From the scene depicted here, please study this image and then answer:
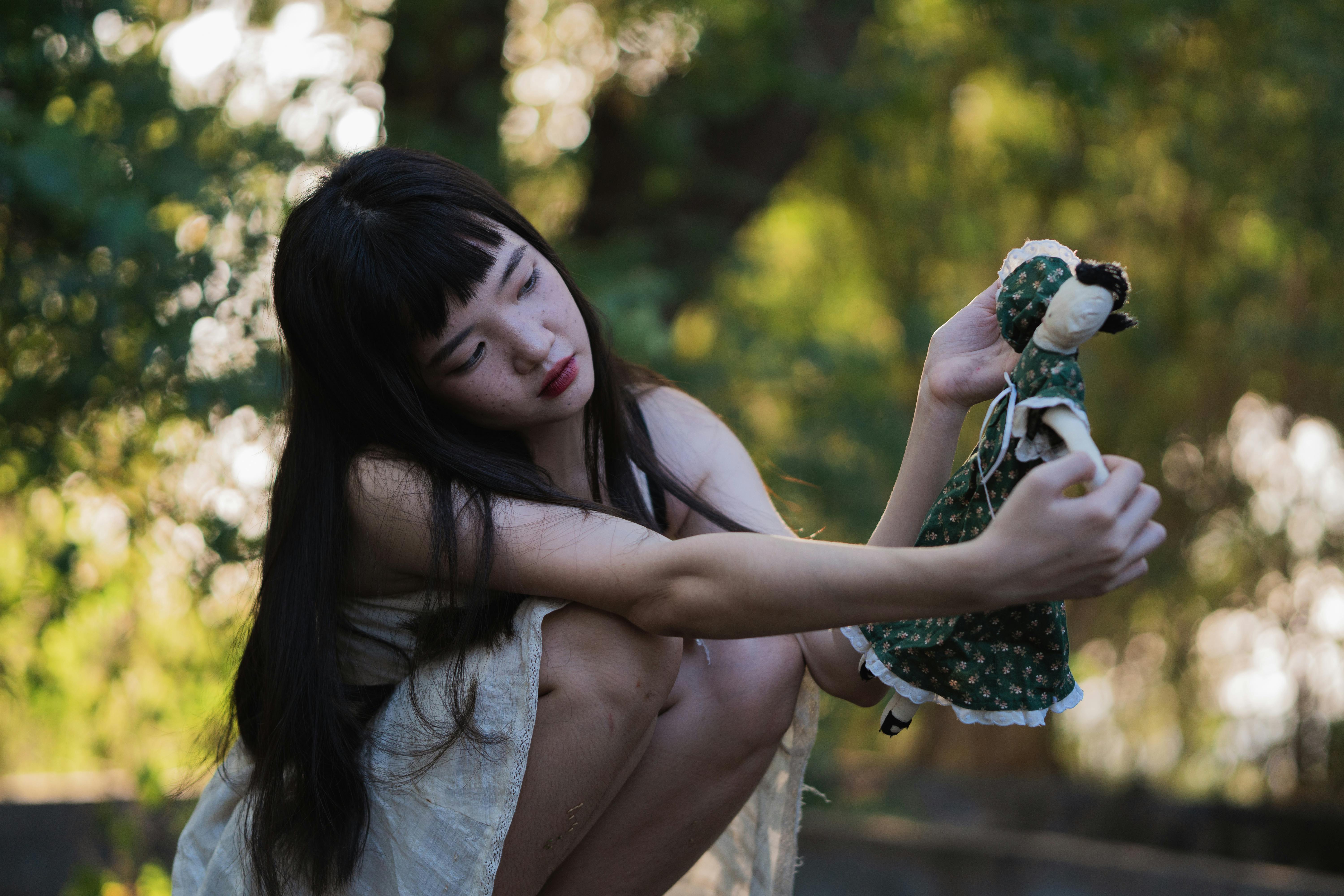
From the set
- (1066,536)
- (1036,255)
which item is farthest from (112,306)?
(1066,536)

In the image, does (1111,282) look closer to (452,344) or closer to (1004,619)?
(1004,619)

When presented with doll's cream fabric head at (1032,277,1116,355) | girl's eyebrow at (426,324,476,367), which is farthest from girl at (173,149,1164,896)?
doll's cream fabric head at (1032,277,1116,355)

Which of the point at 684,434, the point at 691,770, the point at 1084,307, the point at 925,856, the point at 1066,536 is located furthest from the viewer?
the point at 925,856

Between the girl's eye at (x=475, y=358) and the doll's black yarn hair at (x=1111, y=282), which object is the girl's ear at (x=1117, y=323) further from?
the girl's eye at (x=475, y=358)

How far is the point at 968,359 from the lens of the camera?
3.81 ft

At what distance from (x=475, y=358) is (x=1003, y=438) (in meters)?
0.54

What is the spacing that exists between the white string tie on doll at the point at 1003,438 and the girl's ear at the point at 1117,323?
93 millimetres

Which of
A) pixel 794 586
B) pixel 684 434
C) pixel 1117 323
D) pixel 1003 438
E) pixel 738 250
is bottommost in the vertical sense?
pixel 738 250

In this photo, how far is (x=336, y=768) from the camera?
49.1 inches

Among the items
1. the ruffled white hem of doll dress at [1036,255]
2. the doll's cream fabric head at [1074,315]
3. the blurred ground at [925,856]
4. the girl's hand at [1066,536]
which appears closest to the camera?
the girl's hand at [1066,536]

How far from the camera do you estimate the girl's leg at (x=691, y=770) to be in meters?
1.35

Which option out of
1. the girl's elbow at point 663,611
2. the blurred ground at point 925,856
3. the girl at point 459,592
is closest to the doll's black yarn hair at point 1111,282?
the girl at point 459,592

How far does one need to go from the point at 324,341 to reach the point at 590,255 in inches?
71.9

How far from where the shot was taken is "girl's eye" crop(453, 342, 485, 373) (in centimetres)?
121
